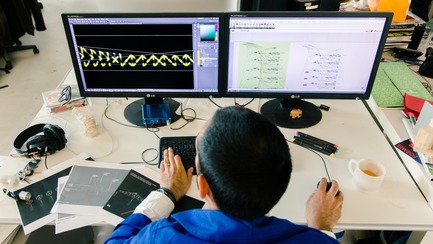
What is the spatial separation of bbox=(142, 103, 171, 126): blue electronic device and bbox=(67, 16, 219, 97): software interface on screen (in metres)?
0.09

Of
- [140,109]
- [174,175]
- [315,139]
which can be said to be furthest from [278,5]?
[174,175]

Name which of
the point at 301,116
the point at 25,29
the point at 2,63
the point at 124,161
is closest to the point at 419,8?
the point at 301,116

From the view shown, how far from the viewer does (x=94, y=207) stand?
3.46 ft

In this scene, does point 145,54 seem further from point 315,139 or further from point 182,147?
point 315,139

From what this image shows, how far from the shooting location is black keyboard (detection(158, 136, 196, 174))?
1.22 meters

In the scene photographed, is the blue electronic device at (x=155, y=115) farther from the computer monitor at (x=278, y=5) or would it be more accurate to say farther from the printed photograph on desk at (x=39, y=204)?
the computer monitor at (x=278, y=5)

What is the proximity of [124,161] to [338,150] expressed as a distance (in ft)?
2.65

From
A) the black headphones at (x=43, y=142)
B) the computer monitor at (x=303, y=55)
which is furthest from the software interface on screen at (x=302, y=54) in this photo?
the black headphones at (x=43, y=142)

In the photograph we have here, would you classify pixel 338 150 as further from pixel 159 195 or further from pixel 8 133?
pixel 8 133

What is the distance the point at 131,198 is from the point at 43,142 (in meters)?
0.41

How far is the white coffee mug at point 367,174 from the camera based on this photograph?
109 centimetres

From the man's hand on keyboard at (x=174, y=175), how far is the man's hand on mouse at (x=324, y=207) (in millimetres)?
401

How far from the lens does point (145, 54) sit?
1.28m

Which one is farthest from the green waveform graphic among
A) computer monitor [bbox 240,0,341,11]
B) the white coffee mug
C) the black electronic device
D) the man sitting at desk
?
the black electronic device
